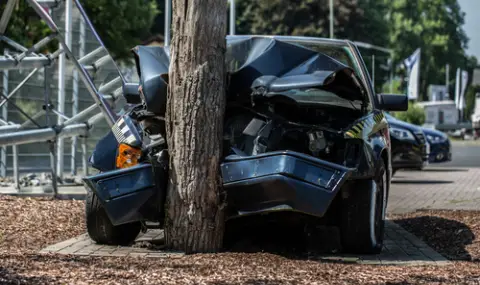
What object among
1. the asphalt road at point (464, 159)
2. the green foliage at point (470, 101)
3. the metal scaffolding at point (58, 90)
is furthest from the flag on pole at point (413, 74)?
the green foliage at point (470, 101)

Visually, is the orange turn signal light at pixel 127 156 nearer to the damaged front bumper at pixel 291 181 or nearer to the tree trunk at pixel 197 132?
the tree trunk at pixel 197 132

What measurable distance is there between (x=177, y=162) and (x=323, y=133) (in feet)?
3.83

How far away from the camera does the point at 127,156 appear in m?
7.91

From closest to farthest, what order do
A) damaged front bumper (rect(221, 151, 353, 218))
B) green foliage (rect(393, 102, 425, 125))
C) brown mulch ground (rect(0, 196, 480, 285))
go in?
brown mulch ground (rect(0, 196, 480, 285))
damaged front bumper (rect(221, 151, 353, 218))
green foliage (rect(393, 102, 425, 125))

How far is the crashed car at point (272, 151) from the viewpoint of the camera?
23.5 feet

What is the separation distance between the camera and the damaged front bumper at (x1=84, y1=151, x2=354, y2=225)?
23.2 ft

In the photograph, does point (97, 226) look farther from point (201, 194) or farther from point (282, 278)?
point (282, 278)

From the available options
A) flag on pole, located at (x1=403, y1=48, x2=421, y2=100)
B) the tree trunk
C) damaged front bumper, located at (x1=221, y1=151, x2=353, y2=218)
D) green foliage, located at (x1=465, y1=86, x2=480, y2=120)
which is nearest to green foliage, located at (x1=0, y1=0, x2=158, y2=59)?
flag on pole, located at (x1=403, y1=48, x2=421, y2=100)

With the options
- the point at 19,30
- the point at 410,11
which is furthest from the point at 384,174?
the point at 410,11

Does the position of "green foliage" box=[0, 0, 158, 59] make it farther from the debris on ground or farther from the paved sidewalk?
the paved sidewalk

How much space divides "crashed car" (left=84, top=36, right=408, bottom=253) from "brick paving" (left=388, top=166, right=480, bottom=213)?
4.06m

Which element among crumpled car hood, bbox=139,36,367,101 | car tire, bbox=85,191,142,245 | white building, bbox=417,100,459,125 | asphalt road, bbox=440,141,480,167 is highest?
crumpled car hood, bbox=139,36,367,101

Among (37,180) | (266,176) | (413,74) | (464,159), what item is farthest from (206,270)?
(413,74)

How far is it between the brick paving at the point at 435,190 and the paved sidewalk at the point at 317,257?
3288mm
